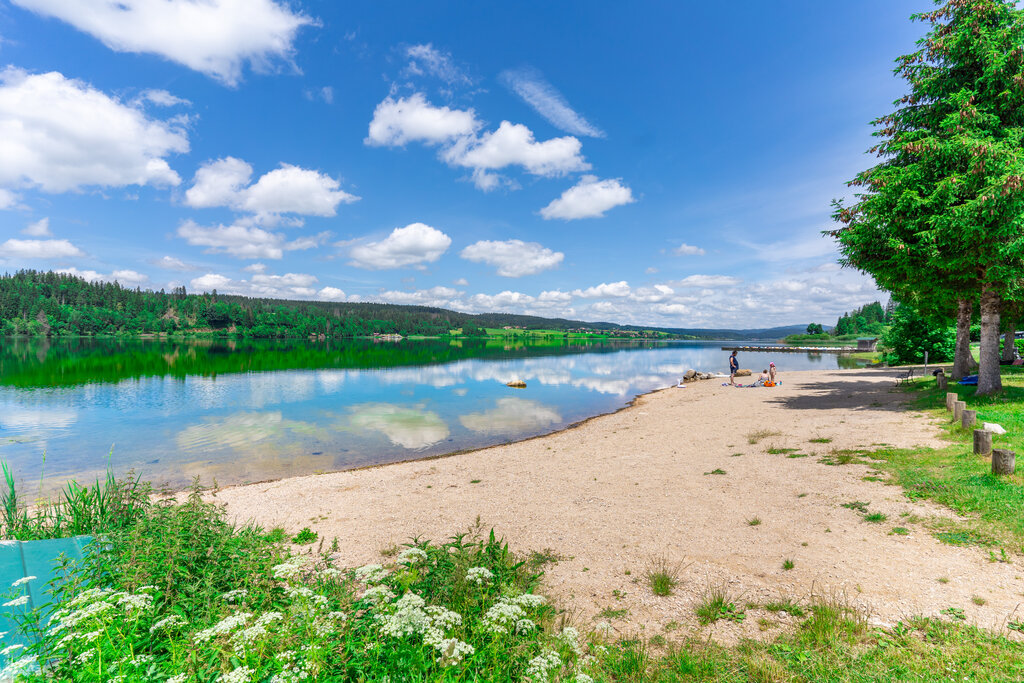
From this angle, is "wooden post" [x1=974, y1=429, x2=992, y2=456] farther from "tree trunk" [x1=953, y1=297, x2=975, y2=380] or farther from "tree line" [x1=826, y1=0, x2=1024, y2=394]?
"tree trunk" [x1=953, y1=297, x2=975, y2=380]

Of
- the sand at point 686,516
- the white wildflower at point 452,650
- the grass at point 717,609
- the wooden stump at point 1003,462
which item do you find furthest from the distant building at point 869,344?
the white wildflower at point 452,650

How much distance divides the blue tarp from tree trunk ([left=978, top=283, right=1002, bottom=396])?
2982 centimetres

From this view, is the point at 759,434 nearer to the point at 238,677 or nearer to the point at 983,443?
the point at 983,443

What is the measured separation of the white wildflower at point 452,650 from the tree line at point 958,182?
23356 mm

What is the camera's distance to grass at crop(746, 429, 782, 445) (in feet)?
54.5

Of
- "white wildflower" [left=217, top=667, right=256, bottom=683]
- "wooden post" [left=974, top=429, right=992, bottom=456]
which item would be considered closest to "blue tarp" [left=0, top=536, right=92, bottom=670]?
"white wildflower" [left=217, top=667, right=256, bottom=683]

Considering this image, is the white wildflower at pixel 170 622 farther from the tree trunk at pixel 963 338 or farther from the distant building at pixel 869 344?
the distant building at pixel 869 344

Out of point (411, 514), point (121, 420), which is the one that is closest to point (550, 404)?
point (411, 514)

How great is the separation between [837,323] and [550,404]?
221m

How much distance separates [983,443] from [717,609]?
1094 centimetres

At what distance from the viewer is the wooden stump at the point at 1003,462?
9469 millimetres

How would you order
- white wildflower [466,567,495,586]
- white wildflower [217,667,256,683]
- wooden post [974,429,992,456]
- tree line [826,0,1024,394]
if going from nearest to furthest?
white wildflower [217,667,256,683] → white wildflower [466,567,495,586] → wooden post [974,429,992,456] → tree line [826,0,1024,394]

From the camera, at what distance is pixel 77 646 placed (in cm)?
401

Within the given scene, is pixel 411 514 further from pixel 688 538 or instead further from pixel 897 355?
pixel 897 355
